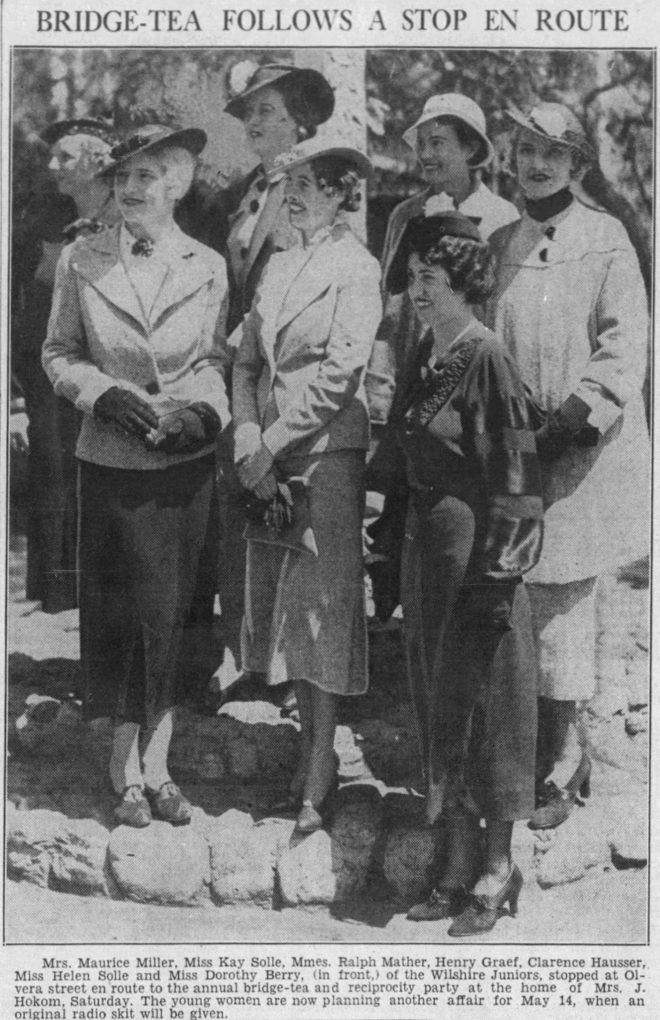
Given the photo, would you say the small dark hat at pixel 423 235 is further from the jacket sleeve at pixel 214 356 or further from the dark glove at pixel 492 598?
the dark glove at pixel 492 598

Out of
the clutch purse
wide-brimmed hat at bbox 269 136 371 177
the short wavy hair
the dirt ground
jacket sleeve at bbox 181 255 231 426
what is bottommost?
the dirt ground

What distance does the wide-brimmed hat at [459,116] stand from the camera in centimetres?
777

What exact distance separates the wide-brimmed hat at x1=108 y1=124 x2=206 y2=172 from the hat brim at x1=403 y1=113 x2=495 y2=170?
1.08m

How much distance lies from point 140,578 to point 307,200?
2.15 m

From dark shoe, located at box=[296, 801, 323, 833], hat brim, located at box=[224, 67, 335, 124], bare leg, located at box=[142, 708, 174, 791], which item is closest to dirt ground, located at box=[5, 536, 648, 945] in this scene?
dark shoe, located at box=[296, 801, 323, 833]

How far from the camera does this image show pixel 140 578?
774 cm

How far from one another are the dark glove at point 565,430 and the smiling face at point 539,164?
3.64 ft

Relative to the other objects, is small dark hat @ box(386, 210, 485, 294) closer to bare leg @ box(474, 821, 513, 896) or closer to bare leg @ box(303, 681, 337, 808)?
bare leg @ box(303, 681, 337, 808)

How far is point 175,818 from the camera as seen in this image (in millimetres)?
7762

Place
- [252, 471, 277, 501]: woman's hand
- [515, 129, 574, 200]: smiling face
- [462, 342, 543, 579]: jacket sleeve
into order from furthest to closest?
1. [515, 129, 574, 200]: smiling face
2. [252, 471, 277, 501]: woman's hand
3. [462, 342, 543, 579]: jacket sleeve

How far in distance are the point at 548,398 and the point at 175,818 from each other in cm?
291

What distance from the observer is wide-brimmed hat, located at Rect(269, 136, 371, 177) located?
7785 millimetres

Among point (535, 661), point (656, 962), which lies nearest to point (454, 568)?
point (535, 661)

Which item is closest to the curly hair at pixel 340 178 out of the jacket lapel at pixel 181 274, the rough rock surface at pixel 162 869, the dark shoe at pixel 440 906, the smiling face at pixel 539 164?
the jacket lapel at pixel 181 274
